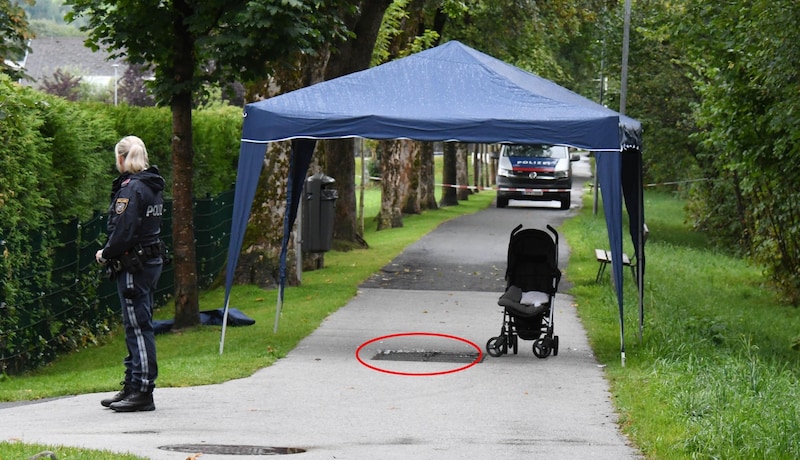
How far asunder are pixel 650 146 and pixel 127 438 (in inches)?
1196

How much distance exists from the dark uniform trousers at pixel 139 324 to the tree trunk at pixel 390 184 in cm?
2221

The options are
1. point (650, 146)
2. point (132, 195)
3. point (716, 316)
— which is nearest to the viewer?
point (132, 195)

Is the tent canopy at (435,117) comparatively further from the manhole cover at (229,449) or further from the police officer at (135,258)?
the manhole cover at (229,449)

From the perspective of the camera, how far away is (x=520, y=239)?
13039mm

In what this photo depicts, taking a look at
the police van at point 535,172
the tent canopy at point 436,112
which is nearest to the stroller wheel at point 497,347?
the tent canopy at point 436,112

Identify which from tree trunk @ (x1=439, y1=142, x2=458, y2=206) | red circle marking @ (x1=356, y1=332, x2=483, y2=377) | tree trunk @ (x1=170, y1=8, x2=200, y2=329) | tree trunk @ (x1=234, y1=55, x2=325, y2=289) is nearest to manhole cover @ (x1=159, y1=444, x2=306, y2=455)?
red circle marking @ (x1=356, y1=332, x2=483, y2=377)

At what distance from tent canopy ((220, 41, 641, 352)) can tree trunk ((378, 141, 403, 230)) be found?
1778cm

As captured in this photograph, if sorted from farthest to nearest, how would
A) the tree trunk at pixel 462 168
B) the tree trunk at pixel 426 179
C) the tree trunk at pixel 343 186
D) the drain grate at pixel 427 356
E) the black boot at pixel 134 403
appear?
the tree trunk at pixel 462 168, the tree trunk at pixel 426 179, the tree trunk at pixel 343 186, the drain grate at pixel 427 356, the black boot at pixel 134 403

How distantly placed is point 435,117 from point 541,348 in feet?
8.40

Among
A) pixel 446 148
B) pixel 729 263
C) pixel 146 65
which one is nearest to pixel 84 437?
pixel 146 65

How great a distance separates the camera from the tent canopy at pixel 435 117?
12367mm

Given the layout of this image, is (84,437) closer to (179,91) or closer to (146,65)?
(179,91)

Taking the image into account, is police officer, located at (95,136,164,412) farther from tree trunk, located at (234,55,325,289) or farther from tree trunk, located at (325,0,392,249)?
tree trunk, located at (325,0,392,249)

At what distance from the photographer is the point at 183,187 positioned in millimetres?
14383
